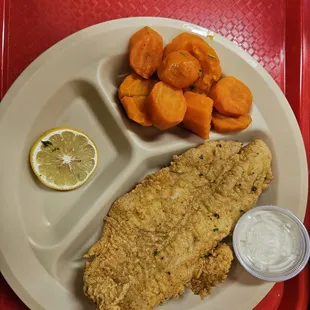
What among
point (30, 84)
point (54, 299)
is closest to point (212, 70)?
point (30, 84)

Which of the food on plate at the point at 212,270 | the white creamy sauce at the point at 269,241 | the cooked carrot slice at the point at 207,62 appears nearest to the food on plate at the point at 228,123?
the cooked carrot slice at the point at 207,62

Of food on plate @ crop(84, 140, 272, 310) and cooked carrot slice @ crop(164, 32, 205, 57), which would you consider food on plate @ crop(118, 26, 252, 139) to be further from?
food on plate @ crop(84, 140, 272, 310)

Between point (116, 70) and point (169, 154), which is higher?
point (116, 70)

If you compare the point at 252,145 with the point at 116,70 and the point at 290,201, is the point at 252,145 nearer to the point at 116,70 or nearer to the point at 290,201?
the point at 290,201

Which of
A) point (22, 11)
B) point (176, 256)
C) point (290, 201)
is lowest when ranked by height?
point (290, 201)

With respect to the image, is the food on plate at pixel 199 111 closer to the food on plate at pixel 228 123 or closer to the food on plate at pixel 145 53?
the food on plate at pixel 228 123

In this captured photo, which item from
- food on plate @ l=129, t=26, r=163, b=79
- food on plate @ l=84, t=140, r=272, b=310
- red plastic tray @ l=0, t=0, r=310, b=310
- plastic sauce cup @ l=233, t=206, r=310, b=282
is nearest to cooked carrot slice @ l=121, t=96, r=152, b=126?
food on plate @ l=129, t=26, r=163, b=79

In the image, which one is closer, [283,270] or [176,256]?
[176,256]

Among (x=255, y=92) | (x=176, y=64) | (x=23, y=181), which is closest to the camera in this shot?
(x=176, y=64)
